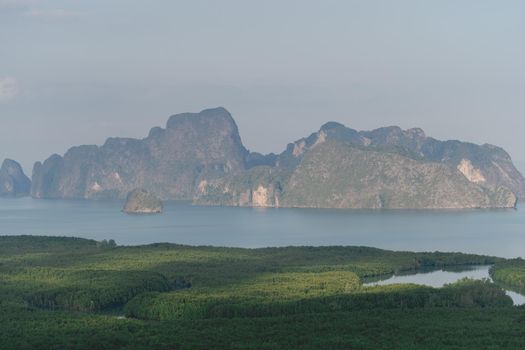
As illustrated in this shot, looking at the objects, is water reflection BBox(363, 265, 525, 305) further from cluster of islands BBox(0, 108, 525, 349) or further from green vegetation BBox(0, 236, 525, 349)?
green vegetation BBox(0, 236, 525, 349)

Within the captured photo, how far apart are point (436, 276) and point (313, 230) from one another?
63.9 metres

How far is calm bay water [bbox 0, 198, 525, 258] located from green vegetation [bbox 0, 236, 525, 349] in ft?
83.0

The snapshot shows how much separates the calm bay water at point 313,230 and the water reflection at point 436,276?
17712mm

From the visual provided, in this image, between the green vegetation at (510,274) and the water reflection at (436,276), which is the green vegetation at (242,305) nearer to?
the water reflection at (436,276)

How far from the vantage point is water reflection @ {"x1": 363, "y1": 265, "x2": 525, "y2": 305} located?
87250 mm

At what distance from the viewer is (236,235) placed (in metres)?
149

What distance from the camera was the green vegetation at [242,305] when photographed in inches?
2138

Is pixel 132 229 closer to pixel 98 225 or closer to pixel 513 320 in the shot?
pixel 98 225

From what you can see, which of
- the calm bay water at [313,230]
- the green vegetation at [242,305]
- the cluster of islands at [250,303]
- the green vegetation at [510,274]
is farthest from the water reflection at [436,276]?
the calm bay water at [313,230]

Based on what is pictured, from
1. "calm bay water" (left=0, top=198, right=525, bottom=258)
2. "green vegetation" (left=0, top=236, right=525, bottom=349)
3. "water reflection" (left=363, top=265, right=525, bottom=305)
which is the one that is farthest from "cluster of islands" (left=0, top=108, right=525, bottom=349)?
"calm bay water" (left=0, top=198, right=525, bottom=258)

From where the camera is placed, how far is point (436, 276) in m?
93.4

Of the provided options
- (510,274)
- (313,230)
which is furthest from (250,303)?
(313,230)

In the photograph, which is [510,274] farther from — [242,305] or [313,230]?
[313,230]

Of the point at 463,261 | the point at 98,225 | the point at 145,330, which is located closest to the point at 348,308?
the point at 145,330
